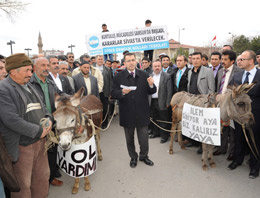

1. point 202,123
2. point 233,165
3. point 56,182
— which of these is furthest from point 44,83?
point 233,165

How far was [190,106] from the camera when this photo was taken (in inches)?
166

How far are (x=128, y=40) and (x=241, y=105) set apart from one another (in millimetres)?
5691

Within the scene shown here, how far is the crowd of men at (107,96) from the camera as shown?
2.21 m

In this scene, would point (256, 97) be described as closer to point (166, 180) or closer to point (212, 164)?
point (212, 164)

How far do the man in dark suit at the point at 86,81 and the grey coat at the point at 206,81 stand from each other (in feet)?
10.0

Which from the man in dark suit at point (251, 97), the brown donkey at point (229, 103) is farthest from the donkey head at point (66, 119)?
the man in dark suit at point (251, 97)

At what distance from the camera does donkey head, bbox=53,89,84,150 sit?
2676 millimetres

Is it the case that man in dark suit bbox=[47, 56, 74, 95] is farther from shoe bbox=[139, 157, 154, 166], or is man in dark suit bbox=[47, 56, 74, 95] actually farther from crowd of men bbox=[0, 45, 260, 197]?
shoe bbox=[139, 157, 154, 166]

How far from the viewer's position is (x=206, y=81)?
471cm

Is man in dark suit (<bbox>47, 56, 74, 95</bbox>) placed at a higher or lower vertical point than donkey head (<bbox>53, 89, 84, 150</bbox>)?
higher

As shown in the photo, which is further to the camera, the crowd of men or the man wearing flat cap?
the crowd of men

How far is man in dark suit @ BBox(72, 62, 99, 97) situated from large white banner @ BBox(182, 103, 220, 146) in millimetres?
2775

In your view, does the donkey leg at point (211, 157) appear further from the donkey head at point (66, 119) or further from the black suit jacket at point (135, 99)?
the donkey head at point (66, 119)

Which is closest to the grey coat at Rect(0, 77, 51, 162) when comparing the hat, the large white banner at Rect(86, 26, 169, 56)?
the hat
